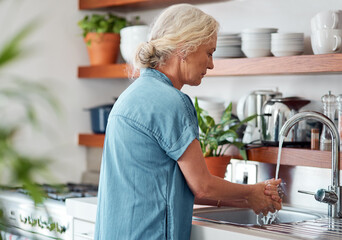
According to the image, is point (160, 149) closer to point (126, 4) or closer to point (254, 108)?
point (254, 108)

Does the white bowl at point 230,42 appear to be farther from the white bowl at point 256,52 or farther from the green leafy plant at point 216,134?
the green leafy plant at point 216,134

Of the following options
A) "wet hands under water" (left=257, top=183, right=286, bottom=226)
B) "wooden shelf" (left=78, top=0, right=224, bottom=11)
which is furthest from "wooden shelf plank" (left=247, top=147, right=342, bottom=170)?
"wooden shelf" (left=78, top=0, right=224, bottom=11)

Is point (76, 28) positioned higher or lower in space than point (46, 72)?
higher

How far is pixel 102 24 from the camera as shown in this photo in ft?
9.84

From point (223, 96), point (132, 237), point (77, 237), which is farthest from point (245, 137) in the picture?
point (132, 237)

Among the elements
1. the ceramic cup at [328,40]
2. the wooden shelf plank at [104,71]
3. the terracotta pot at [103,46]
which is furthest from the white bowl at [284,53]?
the terracotta pot at [103,46]

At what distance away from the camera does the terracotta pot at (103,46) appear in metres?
3.03

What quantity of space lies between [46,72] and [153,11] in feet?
2.24

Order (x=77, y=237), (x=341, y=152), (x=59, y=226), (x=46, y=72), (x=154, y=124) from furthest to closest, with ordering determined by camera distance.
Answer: (x=46, y=72), (x=59, y=226), (x=77, y=237), (x=341, y=152), (x=154, y=124)

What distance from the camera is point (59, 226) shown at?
7.66 ft

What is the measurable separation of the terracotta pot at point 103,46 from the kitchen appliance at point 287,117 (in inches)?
45.2

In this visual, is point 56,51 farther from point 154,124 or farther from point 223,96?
point 154,124

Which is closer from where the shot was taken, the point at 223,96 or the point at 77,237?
the point at 77,237

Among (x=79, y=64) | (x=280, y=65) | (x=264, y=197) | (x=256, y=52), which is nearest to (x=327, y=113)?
(x=280, y=65)
